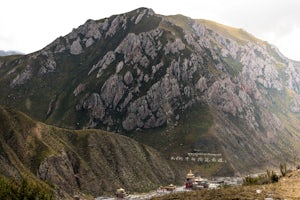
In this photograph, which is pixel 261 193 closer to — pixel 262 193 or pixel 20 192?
pixel 262 193

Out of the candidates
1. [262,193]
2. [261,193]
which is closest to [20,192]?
[261,193]

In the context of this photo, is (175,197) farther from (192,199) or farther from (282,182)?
(282,182)

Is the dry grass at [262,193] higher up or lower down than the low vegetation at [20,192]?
higher up

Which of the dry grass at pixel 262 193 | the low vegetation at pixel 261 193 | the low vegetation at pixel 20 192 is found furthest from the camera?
the low vegetation at pixel 20 192

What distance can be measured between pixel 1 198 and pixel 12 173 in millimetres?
60703

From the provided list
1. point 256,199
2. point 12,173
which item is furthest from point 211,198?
point 12,173

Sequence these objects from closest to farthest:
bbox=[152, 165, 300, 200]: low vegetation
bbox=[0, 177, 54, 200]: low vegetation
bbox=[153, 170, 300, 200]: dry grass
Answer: bbox=[153, 170, 300, 200]: dry grass
bbox=[152, 165, 300, 200]: low vegetation
bbox=[0, 177, 54, 200]: low vegetation

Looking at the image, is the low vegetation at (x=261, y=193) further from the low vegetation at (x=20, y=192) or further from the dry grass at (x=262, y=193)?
the low vegetation at (x=20, y=192)

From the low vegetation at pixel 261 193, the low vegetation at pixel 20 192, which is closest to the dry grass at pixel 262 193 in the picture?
the low vegetation at pixel 261 193

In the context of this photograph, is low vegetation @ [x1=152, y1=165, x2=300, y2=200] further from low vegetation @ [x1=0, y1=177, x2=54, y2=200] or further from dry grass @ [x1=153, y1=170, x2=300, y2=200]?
low vegetation @ [x1=0, y1=177, x2=54, y2=200]

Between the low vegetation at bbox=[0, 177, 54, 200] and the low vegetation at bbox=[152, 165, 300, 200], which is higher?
the low vegetation at bbox=[152, 165, 300, 200]

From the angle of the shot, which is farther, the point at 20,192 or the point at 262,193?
the point at 20,192

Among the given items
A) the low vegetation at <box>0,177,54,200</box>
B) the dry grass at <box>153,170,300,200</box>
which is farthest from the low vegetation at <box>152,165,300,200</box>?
the low vegetation at <box>0,177,54,200</box>

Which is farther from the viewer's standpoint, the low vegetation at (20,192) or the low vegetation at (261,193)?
the low vegetation at (20,192)
